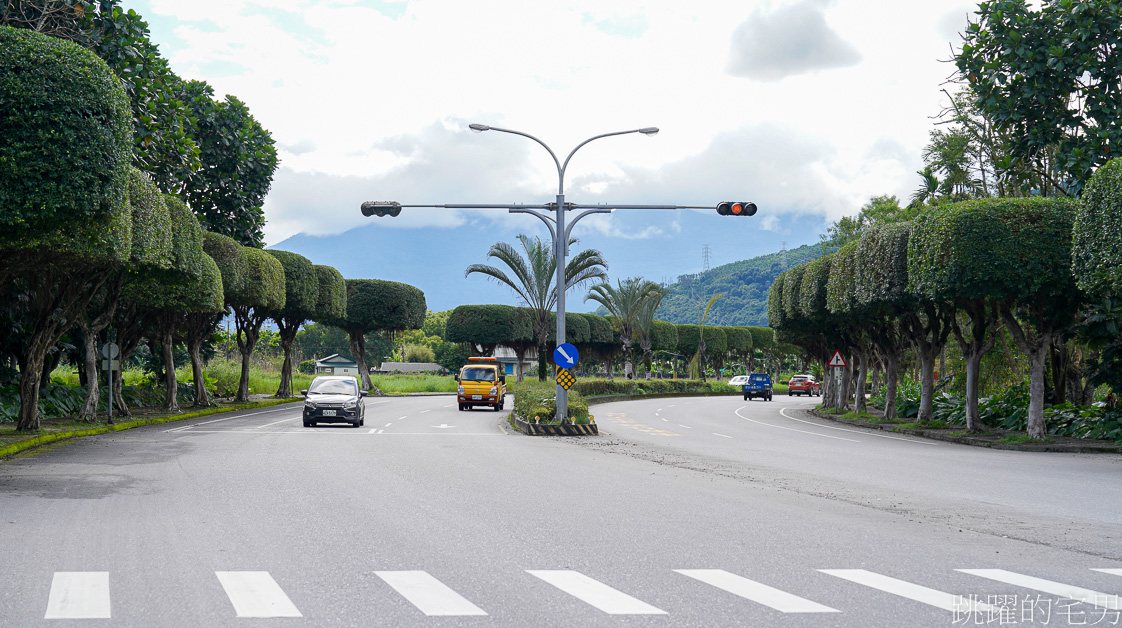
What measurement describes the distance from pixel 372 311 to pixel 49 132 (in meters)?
48.1

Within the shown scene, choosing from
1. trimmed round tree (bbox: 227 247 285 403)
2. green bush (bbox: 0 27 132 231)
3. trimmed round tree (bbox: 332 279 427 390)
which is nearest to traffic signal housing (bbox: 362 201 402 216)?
green bush (bbox: 0 27 132 231)

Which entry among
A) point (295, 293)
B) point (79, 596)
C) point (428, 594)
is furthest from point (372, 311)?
point (428, 594)

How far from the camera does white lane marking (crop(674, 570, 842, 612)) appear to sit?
5961 millimetres

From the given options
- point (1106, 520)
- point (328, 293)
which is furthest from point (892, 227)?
point (328, 293)

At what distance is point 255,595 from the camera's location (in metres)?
6.18

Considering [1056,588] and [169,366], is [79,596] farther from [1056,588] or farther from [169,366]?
[169,366]

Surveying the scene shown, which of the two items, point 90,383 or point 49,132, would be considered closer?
point 49,132

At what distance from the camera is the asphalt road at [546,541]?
590cm

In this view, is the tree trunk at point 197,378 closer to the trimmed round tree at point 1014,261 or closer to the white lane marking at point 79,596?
the trimmed round tree at point 1014,261

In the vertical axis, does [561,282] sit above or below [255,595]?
above

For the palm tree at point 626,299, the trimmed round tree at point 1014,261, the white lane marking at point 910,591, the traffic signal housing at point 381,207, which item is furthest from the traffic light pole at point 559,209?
the palm tree at point 626,299

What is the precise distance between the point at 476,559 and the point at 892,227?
23.7 meters

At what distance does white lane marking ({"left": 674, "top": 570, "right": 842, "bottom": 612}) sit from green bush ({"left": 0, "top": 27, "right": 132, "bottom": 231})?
12.0 meters

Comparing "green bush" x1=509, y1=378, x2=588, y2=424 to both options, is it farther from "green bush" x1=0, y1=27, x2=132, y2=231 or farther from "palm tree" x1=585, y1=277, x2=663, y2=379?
"palm tree" x1=585, y1=277, x2=663, y2=379
